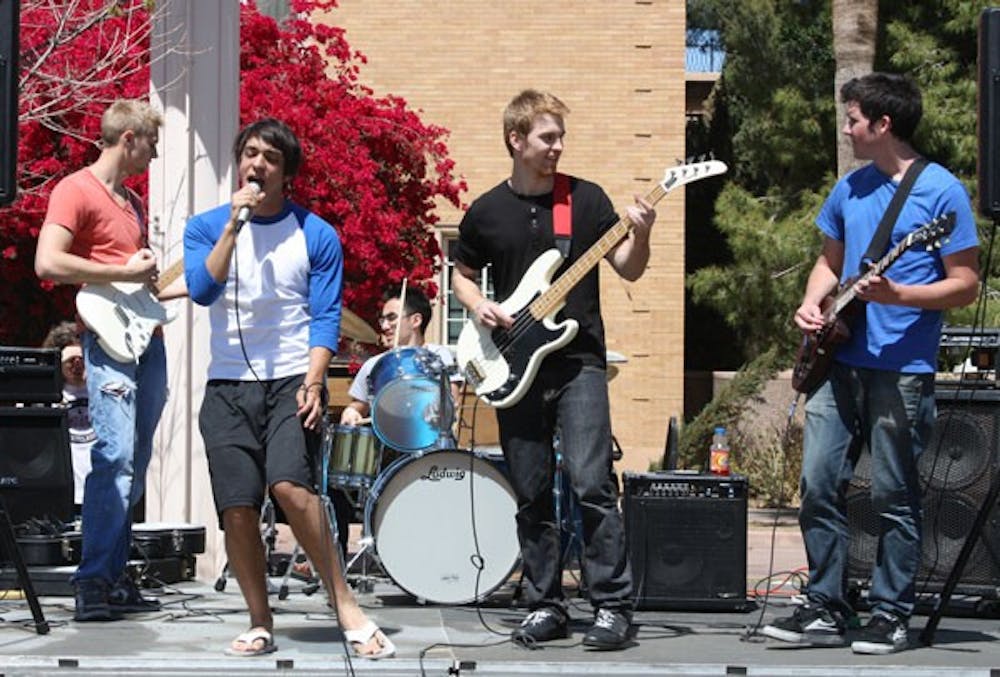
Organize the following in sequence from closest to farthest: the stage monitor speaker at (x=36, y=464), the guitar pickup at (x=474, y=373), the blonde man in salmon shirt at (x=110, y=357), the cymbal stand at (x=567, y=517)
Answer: the guitar pickup at (x=474, y=373), the blonde man in salmon shirt at (x=110, y=357), the cymbal stand at (x=567, y=517), the stage monitor speaker at (x=36, y=464)

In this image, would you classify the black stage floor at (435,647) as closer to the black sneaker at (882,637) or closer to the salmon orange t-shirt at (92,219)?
the black sneaker at (882,637)

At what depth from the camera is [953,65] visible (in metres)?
17.0

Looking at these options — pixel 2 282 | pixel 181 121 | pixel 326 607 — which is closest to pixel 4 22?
pixel 181 121

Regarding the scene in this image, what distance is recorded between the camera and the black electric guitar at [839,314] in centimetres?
675

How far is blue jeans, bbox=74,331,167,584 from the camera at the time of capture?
7.63m

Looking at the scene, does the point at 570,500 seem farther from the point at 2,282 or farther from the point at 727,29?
the point at 727,29

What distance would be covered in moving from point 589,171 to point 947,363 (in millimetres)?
5116

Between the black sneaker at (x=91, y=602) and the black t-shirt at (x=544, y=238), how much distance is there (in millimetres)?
2170

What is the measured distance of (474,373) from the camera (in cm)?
718

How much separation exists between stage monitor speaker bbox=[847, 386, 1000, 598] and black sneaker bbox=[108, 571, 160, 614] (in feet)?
11.0

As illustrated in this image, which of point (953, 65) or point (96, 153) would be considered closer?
point (96, 153)

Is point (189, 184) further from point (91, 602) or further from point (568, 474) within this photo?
point (568, 474)

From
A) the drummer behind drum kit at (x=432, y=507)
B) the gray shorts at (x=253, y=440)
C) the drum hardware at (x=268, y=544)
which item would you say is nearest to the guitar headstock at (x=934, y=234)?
the gray shorts at (x=253, y=440)

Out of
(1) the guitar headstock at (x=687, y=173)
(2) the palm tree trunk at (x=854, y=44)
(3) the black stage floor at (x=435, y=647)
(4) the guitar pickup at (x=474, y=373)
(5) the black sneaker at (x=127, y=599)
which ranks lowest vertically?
(3) the black stage floor at (x=435, y=647)
